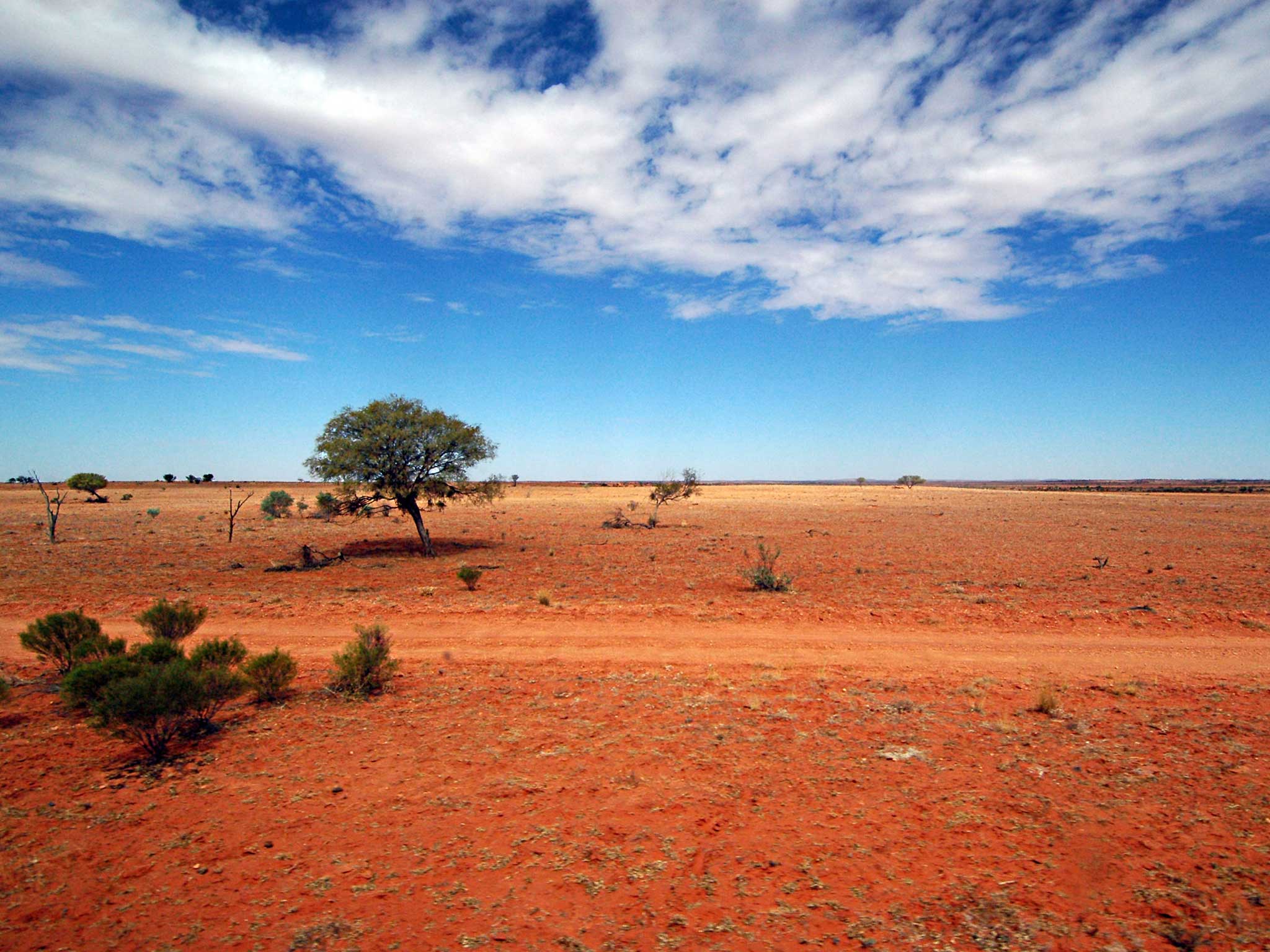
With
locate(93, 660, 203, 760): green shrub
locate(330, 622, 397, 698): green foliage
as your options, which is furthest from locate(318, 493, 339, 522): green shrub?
locate(93, 660, 203, 760): green shrub

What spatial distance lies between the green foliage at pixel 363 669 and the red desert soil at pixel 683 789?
390mm

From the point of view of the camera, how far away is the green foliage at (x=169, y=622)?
1134cm

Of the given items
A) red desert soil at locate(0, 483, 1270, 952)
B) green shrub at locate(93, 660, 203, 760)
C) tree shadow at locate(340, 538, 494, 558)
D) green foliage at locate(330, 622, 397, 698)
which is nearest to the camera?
red desert soil at locate(0, 483, 1270, 952)

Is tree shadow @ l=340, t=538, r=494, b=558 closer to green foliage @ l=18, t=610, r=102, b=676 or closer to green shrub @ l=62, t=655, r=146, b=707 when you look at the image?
green foliage @ l=18, t=610, r=102, b=676

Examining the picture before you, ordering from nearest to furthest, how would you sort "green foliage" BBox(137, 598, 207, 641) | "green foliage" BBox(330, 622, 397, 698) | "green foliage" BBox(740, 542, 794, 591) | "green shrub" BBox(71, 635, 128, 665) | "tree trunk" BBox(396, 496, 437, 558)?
"green shrub" BBox(71, 635, 128, 665)
"green foliage" BBox(330, 622, 397, 698)
"green foliage" BBox(137, 598, 207, 641)
"green foliage" BBox(740, 542, 794, 591)
"tree trunk" BBox(396, 496, 437, 558)

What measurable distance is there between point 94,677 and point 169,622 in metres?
3.62

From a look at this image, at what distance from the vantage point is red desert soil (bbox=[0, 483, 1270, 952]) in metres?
4.85

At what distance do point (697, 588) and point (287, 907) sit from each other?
47.5ft

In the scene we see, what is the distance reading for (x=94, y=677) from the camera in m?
8.17

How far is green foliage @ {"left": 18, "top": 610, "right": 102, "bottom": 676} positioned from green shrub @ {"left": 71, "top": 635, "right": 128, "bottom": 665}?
303 millimetres

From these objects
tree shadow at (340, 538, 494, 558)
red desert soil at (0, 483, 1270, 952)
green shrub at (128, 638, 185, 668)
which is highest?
green shrub at (128, 638, 185, 668)

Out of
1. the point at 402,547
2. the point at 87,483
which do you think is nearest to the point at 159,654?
the point at 402,547

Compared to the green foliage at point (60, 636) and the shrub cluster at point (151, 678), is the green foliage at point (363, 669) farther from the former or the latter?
the green foliage at point (60, 636)

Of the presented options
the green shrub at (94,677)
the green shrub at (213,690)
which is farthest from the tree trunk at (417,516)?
the green shrub at (94,677)
